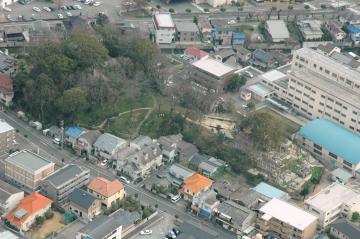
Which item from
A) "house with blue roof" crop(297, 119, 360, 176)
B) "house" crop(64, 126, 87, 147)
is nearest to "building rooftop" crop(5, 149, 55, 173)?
"house" crop(64, 126, 87, 147)

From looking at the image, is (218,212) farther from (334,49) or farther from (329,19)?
(329,19)

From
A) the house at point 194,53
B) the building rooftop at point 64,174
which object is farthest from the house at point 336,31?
the building rooftop at point 64,174

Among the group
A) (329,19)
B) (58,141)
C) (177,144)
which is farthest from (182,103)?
(329,19)

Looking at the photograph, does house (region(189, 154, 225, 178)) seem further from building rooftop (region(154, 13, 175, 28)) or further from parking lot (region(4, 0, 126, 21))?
parking lot (region(4, 0, 126, 21))

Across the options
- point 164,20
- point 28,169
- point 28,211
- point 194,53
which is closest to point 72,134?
point 28,169

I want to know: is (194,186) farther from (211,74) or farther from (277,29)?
(277,29)

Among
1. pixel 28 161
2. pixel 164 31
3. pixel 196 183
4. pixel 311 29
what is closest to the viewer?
pixel 196 183

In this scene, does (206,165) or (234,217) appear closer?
(234,217)
